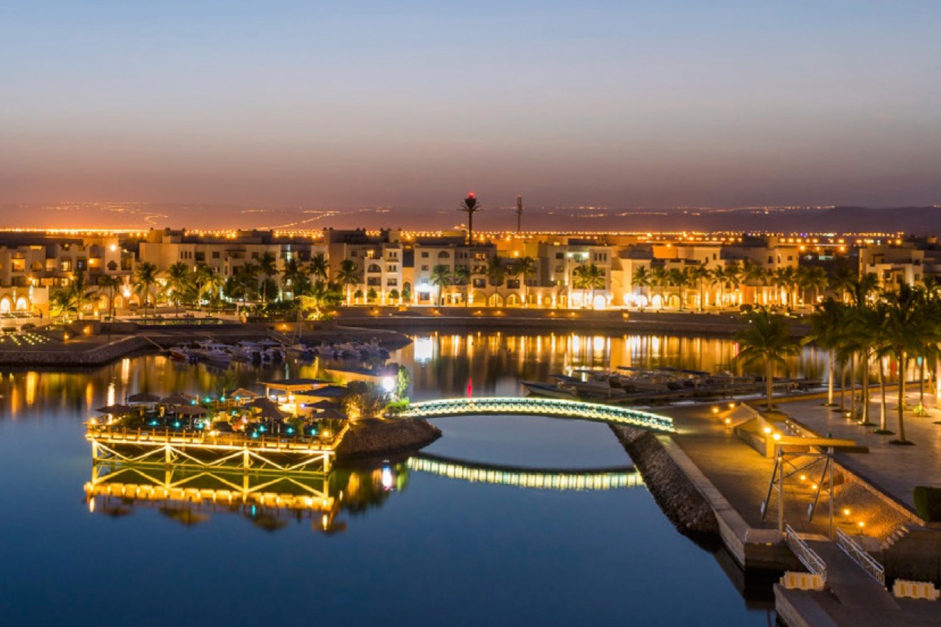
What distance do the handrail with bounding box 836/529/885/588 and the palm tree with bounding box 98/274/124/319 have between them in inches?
2972

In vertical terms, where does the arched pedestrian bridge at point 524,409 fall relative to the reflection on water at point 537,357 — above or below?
above

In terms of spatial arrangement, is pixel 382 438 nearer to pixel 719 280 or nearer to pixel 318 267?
pixel 318 267

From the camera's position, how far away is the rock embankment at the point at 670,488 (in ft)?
92.7

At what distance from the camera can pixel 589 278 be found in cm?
11506

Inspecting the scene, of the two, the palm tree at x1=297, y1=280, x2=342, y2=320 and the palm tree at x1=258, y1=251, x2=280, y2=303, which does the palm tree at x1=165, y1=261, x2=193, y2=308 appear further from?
the palm tree at x1=297, y1=280, x2=342, y2=320

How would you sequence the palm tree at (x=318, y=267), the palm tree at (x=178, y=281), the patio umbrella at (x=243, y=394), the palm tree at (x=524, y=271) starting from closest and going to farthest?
1. the patio umbrella at (x=243, y=394)
2. the palm tree at (x=178, y=281)
3. the palm tree at (x=318, y=267)
4. the palm tree at (x=524, y=271)

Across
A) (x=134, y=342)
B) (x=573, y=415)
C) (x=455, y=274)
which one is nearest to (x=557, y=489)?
(x=573, y=415)

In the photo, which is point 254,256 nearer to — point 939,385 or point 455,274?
point 455,274

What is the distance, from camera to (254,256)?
11425cm

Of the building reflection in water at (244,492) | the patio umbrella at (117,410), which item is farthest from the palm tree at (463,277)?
the building reflection in water at (244,492)

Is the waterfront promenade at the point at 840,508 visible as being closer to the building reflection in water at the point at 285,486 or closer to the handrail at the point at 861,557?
the handrail at the point at 861,557

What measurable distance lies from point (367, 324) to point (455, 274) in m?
22.6

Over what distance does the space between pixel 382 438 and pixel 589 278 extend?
78.8m

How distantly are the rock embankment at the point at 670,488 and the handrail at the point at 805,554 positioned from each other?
3.35 m
